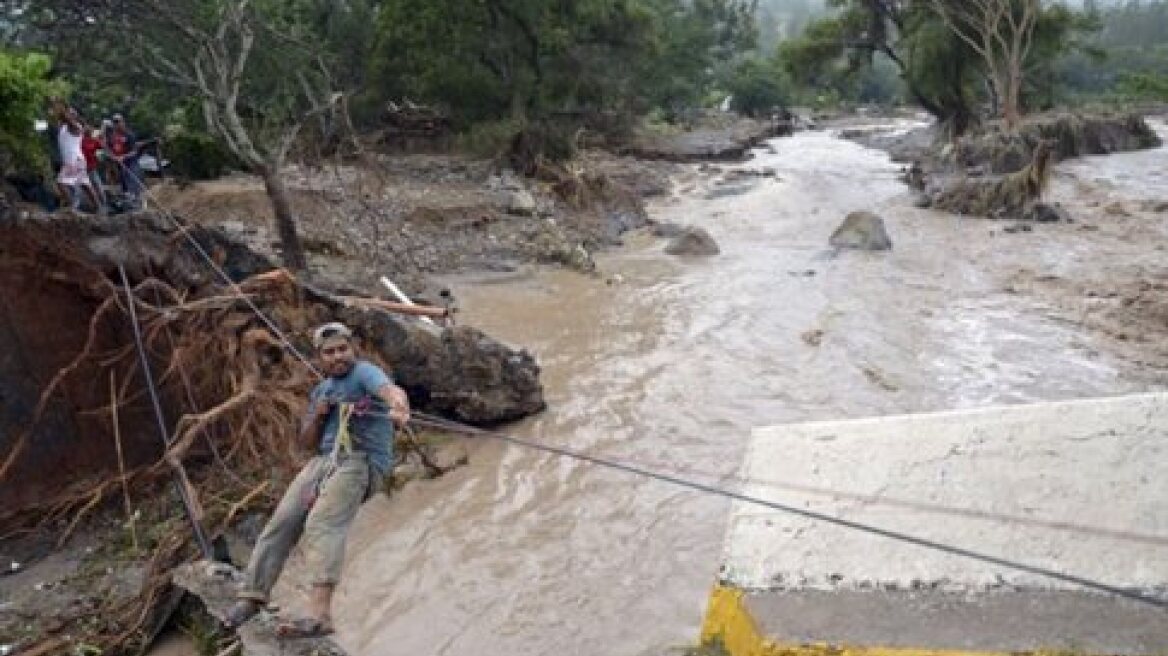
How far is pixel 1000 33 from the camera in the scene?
118ft

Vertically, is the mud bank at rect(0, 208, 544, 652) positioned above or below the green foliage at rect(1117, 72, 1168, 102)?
above

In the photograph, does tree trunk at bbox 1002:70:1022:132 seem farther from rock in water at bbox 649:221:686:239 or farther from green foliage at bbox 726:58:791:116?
green foliage at bbox 726:58:791:116

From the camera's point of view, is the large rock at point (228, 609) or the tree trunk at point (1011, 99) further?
the tree trunk at point (1011, 99)

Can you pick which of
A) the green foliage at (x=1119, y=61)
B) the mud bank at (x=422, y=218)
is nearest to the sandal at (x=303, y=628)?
the mud bank at (x=422, y=218)

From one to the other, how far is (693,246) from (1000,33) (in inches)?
910

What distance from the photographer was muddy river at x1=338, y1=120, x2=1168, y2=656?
6359 millimetres

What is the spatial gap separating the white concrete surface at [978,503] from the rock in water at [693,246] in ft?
46.2

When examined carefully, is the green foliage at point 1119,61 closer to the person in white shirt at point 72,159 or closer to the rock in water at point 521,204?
the rock in water at point 521,204

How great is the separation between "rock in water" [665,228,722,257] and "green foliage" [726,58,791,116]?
45147mm

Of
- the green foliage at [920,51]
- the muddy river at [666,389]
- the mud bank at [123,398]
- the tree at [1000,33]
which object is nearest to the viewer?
the muddy river at [666,389]

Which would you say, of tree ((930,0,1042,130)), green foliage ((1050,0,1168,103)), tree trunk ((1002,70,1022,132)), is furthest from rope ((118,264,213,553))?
green foliage ((1050,0,1168,103))

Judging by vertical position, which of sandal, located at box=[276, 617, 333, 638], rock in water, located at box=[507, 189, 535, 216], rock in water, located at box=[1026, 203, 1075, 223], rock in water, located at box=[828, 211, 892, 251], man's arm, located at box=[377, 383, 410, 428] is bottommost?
rock in water, located at box=[1026, 203, 1075, 223]

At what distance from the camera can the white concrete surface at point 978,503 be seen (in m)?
3.51

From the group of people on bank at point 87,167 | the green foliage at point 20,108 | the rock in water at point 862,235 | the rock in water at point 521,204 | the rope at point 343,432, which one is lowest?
the rock in water at point 862,235
